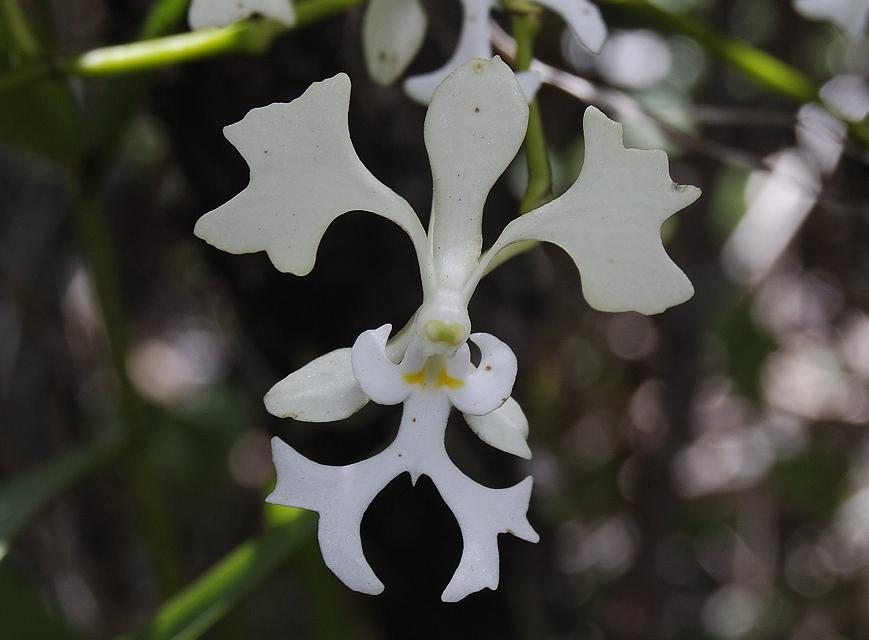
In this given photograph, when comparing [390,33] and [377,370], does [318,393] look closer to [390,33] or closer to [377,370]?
[377,370]

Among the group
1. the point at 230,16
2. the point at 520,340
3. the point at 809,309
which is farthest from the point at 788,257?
the point at 230,16

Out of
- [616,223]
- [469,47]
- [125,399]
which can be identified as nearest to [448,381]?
[616,223]

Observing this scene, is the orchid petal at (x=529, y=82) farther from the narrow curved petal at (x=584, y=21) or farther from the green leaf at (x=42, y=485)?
the green leaf at (x=42, y=485)

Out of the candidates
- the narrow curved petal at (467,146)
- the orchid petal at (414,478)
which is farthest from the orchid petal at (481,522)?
the narrow curved petal at (467,146)

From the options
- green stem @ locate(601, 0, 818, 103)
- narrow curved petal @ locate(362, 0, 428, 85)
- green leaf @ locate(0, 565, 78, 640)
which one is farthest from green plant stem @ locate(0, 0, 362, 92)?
green leaf @ locate(0, 565, 78, 640)

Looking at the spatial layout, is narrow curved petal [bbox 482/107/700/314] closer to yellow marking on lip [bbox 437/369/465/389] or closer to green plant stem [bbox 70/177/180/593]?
yellow marking on lip [bbox 437/369/465/389]
